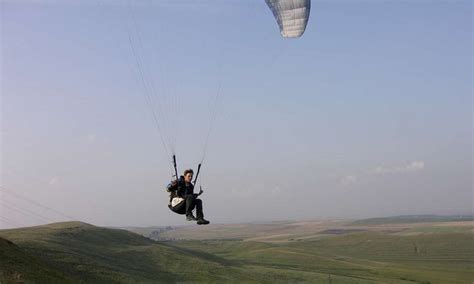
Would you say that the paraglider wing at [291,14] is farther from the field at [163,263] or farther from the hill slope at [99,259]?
the hill slope at [99,259]

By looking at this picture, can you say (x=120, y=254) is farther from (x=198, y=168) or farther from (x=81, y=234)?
(x=198, y=168)

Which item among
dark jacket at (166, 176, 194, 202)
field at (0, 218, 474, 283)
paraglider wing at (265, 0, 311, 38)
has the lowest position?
field at (0, 218, 474, 283)

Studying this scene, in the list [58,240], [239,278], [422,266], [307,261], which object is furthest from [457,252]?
[58,240]

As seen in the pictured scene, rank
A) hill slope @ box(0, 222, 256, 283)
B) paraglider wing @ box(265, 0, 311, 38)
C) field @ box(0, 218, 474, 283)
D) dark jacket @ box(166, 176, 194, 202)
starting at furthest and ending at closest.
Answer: hill slope @ box(0, 222, 256, 283) → field @ box(0, 218, 474, 283) → paraglider wing @ box(265, 0, 311, 38) → dark jacket @ box(166, 176, 194, 202)

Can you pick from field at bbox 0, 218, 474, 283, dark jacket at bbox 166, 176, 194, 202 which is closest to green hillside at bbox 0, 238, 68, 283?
field at bbox 0, 218, 474, 283

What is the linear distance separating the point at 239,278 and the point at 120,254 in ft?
47.8

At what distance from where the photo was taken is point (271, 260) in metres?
84.6

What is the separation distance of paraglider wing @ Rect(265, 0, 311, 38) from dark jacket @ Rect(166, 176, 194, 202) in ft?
25.8

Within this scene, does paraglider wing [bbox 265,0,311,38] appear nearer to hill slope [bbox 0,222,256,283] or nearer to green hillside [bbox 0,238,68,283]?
green hillside [bbox 0,238,68,283]

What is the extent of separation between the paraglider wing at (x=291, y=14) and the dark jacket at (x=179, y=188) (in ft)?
25.8

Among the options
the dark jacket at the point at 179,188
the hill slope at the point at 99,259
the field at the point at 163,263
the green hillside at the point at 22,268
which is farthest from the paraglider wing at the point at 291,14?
the hill slope at the point at 99,259

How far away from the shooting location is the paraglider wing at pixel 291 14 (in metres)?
20.3

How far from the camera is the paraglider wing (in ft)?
66.5

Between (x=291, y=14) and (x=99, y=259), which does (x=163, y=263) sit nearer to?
(x=99, y=259)
